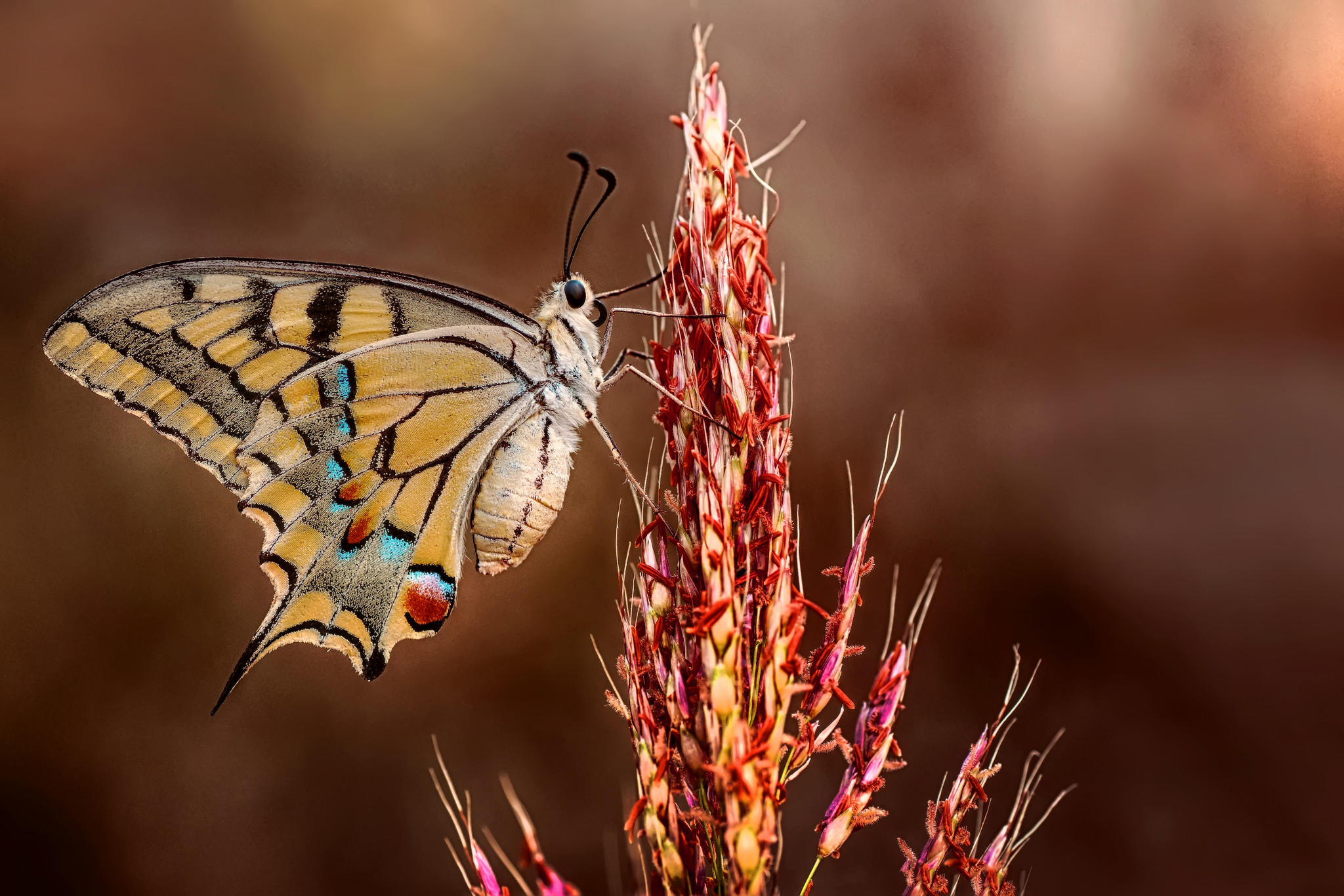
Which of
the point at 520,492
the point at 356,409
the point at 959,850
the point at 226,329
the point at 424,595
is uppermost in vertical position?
the point at 226,329

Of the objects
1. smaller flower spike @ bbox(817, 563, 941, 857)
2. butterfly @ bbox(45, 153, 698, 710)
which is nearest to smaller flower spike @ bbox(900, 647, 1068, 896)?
smaller flower spike @ bbox(817, 563, 941, 857)

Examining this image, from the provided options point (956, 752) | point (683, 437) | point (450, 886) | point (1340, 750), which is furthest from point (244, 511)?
point (1340, 750)

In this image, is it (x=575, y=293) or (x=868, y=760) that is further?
(x=575, y=293)

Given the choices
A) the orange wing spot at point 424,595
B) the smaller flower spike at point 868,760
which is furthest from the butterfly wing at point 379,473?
the smaller flower spike at point 868,760

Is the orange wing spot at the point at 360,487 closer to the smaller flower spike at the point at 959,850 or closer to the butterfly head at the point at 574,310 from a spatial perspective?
the butterfly head at the point at 574,310

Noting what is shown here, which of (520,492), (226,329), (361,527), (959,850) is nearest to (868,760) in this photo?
(959,850)

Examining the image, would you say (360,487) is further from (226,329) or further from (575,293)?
(575,293)

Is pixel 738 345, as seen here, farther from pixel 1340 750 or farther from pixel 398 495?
pixel 1340 750
